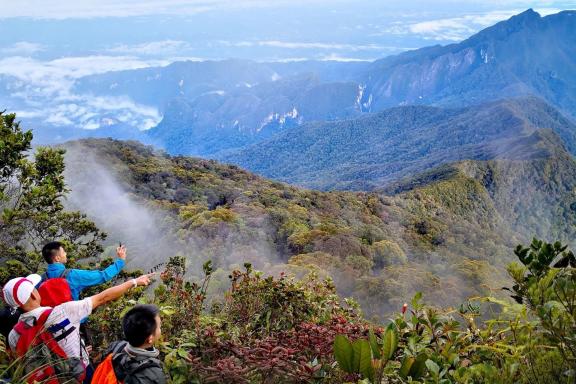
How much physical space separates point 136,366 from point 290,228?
28.3 m

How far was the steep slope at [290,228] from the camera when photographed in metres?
22.4

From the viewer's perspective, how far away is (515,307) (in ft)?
6.98

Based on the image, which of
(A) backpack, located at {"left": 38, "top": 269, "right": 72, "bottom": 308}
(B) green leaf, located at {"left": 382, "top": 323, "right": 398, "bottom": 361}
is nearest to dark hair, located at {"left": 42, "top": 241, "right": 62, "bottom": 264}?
(A) backpack, located at {"left": 38, "top": 269, "right": 72, "bottom": 308}

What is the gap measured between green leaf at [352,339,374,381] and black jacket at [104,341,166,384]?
136cm

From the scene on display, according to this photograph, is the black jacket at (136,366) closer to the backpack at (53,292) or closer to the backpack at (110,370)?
the backpack at (110,370)

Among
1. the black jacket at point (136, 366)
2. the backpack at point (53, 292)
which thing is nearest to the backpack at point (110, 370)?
the black jacket at point (136, 366)

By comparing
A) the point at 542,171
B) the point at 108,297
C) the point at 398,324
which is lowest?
the point at 542,171

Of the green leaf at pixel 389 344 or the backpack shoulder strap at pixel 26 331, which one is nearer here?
the green leaf at pixel 389 344

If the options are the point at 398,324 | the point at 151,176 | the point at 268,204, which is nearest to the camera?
the point at 398,324

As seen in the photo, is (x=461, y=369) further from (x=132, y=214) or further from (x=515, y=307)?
(x=132, y=214)

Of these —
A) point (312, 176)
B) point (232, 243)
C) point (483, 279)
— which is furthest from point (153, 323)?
point (312, 176)

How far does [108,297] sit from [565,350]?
3197 millimetres

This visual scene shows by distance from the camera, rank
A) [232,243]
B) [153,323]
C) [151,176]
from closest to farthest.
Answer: [153,323] < [232,243] < [151,176]

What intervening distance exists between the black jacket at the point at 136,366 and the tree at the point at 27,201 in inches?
259
